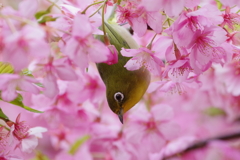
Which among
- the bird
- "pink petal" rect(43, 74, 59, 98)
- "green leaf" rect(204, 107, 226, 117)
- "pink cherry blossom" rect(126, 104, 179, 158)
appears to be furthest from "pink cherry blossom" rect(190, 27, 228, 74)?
"green leaf" rect(204, 107, 226, 117)

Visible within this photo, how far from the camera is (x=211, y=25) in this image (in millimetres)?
579

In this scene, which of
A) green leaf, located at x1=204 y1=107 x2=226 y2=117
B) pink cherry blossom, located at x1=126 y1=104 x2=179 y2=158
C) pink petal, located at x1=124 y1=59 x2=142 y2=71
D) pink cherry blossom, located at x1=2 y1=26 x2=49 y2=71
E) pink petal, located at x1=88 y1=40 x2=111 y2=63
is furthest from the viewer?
green leaf, located at x1=204 y1=107 x2=226 y2=117

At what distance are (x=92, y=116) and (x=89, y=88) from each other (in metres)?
0.13

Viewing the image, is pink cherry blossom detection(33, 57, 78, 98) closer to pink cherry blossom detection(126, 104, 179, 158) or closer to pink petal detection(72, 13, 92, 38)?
pink petal detection(72, 13, 92, 38)

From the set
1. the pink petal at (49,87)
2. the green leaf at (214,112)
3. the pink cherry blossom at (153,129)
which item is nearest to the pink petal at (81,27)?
the pink petal at (49,87)

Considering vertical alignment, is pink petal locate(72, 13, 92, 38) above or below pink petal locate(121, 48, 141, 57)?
above

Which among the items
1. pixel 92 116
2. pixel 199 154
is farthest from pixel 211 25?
pixel 199 154

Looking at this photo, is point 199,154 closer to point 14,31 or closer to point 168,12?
point 168,12

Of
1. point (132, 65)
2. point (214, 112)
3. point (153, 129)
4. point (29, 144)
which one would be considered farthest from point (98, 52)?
point (214, 112)

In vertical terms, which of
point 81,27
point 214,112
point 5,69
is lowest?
point 214,112

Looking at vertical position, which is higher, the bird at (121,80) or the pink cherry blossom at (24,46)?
the pink cherry blossom at (24,46)

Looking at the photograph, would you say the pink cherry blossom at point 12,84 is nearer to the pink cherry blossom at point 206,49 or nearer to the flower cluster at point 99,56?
the flower cluster at point 99,56

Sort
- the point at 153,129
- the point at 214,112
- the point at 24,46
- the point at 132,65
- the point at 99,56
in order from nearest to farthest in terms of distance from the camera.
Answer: the point at 24,46 → the point at 99,56 → the point at 132,65 → the point at 153,129 → the point at 214,112

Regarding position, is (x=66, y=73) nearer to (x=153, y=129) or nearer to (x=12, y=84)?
(x=12, y=84)
